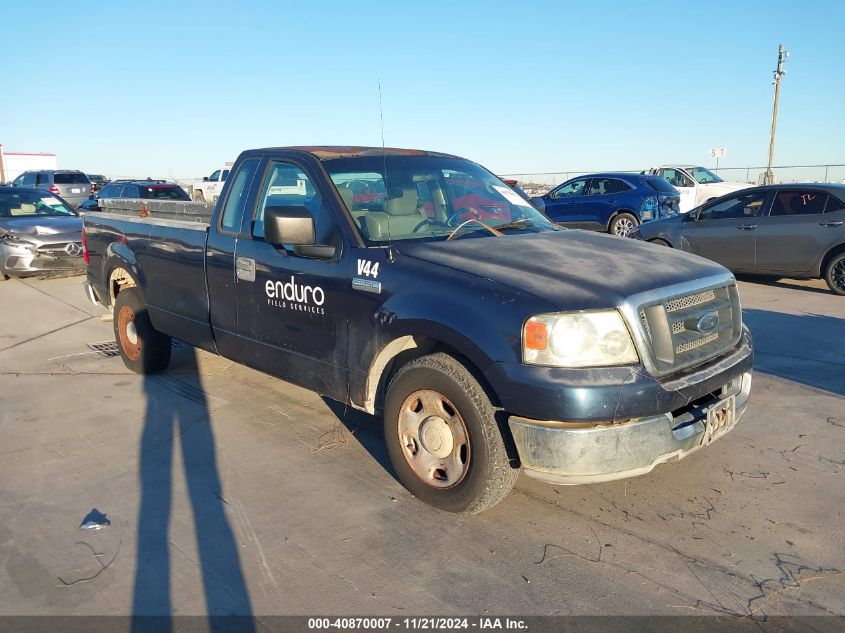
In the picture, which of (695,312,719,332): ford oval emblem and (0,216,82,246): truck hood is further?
(0,216,82,246): truck hood

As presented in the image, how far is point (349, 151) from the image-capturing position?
4.62 m

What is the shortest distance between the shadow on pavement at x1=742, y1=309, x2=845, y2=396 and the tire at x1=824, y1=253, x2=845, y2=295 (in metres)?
1.74

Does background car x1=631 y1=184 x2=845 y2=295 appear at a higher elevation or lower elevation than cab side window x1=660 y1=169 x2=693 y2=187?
lower

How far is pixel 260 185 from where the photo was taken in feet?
15.4

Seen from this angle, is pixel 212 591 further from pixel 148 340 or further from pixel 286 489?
pixel 148 340

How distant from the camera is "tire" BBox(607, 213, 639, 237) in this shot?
15.2 metres

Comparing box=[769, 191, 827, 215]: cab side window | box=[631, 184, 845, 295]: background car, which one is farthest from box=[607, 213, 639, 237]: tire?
box=[769, 191, 827, 215]: cab side window

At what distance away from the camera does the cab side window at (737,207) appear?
34.0 feet

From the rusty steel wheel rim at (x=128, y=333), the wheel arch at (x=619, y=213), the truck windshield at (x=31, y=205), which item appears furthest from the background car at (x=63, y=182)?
the rusty steel wheel rim at (x=128, y=333)

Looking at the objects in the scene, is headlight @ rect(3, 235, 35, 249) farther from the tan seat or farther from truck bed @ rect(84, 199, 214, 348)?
the tan seat

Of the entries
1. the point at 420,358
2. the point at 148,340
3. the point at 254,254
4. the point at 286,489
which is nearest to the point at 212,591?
the point at 286,489

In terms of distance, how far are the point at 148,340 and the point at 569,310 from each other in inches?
168

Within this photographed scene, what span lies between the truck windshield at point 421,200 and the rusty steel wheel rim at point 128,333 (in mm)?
2846

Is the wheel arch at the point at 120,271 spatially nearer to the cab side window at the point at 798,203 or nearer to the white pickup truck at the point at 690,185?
the cab side window at the point at 798,203
